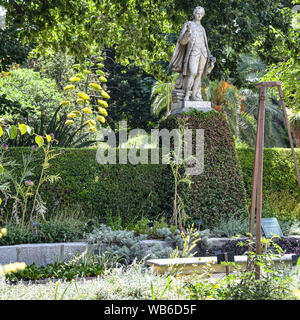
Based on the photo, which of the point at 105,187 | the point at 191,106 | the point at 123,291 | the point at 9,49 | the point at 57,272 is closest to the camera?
the point at 123,291

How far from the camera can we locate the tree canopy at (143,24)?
8.18 m

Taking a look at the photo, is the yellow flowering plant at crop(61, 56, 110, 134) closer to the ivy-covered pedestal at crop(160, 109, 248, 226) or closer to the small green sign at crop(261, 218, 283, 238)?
the ivy-covered pedestal at crop(160, 109, 248, 226)

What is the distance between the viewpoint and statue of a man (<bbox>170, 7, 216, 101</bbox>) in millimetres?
8422

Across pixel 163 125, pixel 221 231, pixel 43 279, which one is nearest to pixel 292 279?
pixel 43 279

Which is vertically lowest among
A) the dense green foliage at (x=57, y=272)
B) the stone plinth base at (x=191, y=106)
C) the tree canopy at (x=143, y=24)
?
the dense green foliage at (x=57, y=272)

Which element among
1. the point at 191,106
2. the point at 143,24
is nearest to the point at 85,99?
the point at 143,24

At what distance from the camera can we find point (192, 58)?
332 inches

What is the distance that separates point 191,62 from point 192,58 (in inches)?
3.1

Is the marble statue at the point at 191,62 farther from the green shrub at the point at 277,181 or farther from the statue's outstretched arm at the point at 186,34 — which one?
the green shrub at the point at 277,181

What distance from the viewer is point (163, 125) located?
28.0 feet

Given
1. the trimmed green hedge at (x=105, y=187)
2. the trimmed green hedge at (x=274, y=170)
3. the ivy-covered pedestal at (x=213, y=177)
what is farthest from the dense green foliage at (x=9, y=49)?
the trimmed green hedge at (x=274, y=170)

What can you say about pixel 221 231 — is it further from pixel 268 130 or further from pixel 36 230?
pixel 268 130

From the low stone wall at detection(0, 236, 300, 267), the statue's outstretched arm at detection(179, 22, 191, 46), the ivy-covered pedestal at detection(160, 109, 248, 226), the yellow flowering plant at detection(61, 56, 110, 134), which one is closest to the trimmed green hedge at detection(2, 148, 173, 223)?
the ivy-covered pedestal at detection(160, 109, 248, 226)

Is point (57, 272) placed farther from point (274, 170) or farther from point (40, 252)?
point (274, 170)
